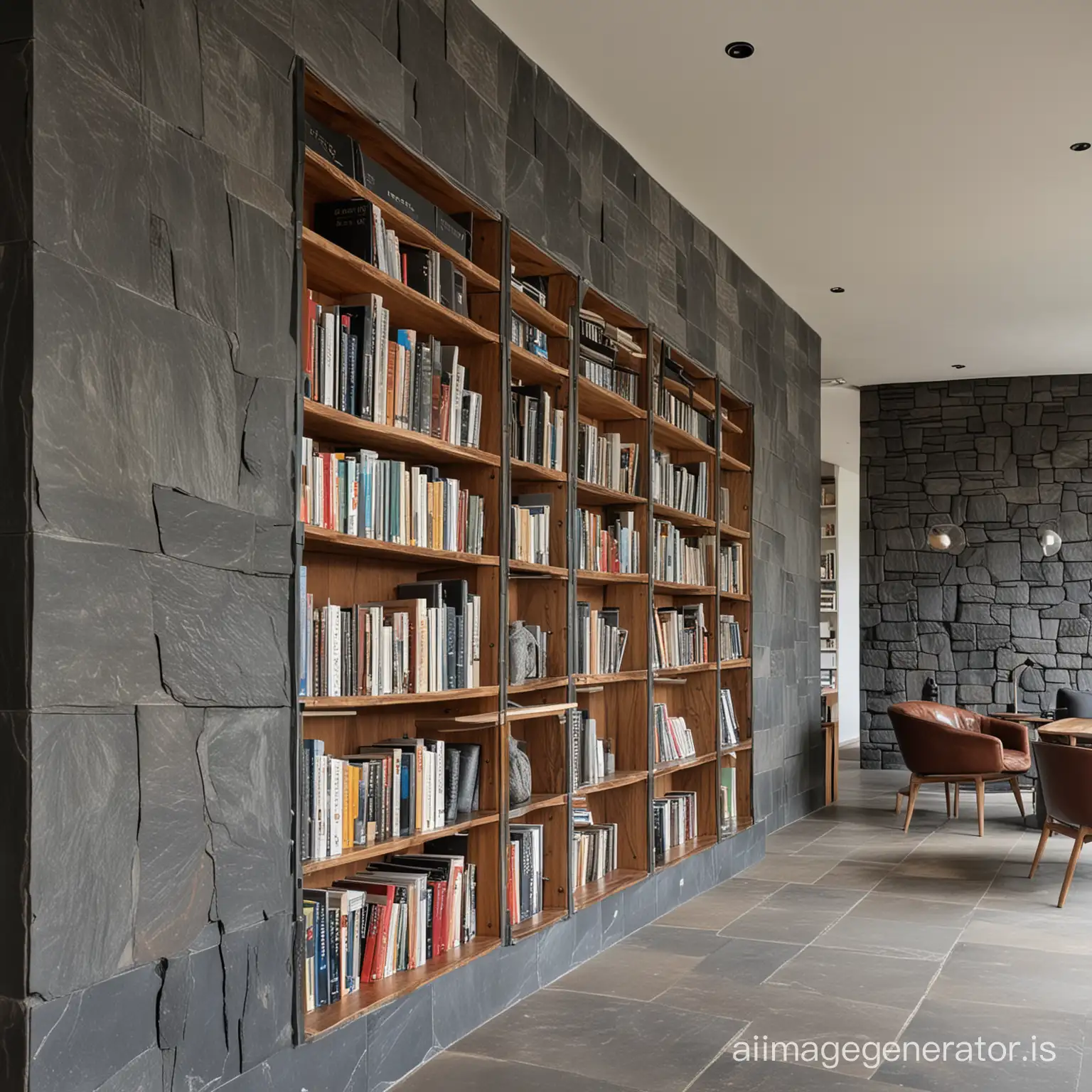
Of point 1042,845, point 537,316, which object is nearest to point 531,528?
point 537,316

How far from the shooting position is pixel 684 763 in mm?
5691

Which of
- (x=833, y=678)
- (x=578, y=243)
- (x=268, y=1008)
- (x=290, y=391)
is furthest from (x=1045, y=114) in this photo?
(x=833, y=678)

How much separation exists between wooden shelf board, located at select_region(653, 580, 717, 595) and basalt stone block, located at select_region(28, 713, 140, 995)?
3.43 m

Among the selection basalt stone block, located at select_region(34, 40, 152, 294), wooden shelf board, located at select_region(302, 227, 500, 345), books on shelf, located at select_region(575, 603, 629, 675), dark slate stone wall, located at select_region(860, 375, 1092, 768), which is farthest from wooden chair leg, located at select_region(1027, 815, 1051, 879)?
basalt stone block, located at select_region(34, 40, 152, 294)

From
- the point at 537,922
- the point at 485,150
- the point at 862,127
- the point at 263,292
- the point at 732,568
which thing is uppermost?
the point at 862,127

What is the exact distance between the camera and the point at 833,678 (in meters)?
14.0

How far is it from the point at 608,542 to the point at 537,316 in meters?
1.11

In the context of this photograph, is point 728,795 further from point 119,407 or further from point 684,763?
point 119,407

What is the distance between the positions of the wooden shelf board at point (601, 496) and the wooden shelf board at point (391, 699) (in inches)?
43.4

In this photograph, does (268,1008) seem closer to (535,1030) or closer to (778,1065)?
(535,1030)

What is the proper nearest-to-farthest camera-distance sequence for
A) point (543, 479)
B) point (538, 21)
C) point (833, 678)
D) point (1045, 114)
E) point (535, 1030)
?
point (535, 1030) → point (538, 21) → point (543, 479) → point (1045, 114) → point (833, 678)

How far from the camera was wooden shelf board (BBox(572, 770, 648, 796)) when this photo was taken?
4.61 m

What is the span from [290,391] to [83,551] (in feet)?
2.61

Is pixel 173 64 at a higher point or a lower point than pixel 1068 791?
higher
